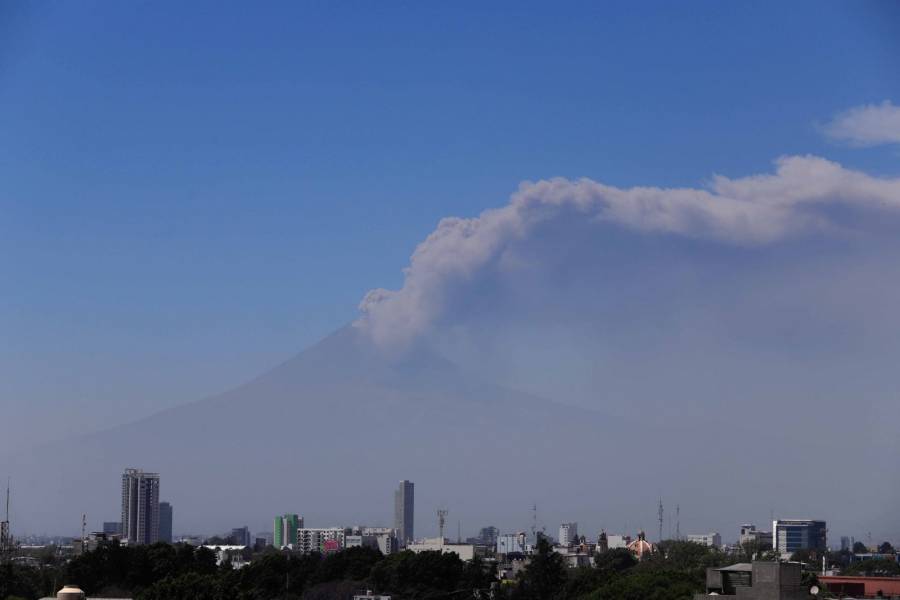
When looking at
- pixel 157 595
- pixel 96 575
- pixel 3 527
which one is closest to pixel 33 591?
pixel 96 575

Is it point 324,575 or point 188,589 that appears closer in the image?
point 188,589

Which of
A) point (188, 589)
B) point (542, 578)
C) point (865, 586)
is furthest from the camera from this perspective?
point (542, 578)

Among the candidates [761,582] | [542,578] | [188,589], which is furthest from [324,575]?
[761,582]

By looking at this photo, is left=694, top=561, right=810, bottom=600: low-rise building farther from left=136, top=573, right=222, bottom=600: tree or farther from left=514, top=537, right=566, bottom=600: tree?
left=514, top=537, right=566, bottom=600: tree

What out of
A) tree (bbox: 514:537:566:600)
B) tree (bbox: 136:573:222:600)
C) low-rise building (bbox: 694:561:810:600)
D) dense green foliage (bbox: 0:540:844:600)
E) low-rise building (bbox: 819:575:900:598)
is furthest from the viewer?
tree (bbox: 514:537:566:600)

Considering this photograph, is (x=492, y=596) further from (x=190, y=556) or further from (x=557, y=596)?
(x=190, y=556)

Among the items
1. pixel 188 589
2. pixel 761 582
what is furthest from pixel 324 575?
pixel 761 582

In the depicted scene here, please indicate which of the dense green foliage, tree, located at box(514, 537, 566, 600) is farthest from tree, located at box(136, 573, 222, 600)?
tree, located at box(514, 537, 566, 600)

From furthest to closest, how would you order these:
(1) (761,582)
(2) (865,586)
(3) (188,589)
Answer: (2) (865,586) < (3) (188,589) < (1) (761,582)

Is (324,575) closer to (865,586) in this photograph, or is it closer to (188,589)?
(188,589)

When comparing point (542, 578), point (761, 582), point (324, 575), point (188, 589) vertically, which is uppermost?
point (761, 582)

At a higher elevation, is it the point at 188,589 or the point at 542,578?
the point at 188,589
